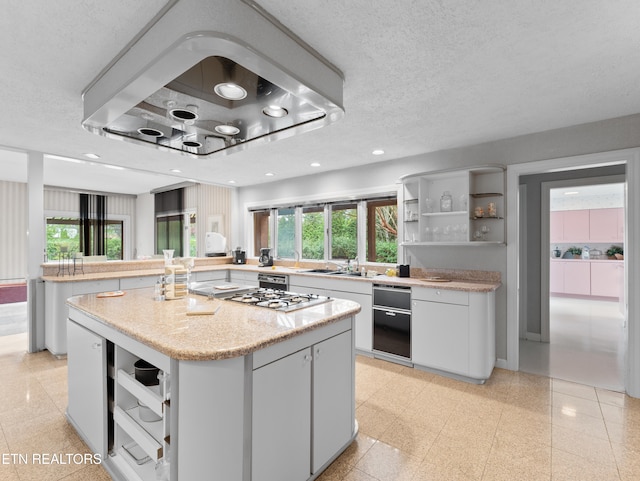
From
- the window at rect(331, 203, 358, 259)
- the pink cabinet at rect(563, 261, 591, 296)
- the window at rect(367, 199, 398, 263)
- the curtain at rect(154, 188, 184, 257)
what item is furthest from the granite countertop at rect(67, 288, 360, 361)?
the pink cabinet at rect(563, 261, 591, 296)

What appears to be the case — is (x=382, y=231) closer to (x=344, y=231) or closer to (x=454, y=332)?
(x=344, y=231)

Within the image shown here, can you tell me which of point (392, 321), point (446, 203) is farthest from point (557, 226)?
point (392, 321)

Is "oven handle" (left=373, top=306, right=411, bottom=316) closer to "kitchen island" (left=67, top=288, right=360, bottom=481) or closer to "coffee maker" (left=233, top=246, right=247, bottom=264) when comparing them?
"kitchen island" (left=67, top=288, right=360, bottom=481)

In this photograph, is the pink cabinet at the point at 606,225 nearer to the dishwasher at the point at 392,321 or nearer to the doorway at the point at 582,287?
the doorway at the point at 582,287

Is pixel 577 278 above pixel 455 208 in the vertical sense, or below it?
below

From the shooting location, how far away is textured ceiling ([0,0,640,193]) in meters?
1.52

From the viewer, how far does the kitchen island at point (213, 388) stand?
49.4 inches

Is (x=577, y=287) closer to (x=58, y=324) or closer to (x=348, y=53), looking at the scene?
(x=348, y=53)

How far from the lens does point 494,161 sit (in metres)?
3.43

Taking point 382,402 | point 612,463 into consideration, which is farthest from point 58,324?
point 612,463

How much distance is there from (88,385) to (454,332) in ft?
9.69

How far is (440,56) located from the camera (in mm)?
1880

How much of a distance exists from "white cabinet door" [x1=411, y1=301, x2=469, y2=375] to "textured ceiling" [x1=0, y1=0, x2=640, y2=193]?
1762 millimetres

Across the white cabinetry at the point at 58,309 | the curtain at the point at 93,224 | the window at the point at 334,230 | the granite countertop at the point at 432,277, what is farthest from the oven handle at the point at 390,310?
the curtain at the point at 93,224
